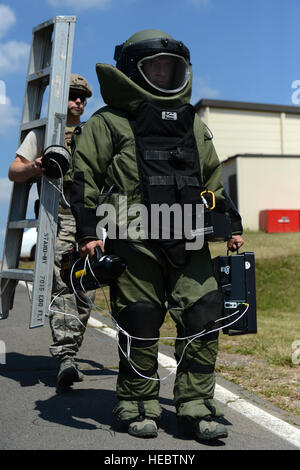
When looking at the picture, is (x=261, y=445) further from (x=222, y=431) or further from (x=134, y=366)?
(x=134, y=366)

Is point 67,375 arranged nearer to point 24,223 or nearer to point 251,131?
point 24,223

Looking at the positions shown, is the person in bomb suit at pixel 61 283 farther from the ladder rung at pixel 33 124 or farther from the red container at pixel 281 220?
the red container at pixel 281 220

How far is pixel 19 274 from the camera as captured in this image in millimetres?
4297

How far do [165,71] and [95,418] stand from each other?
2117 millimetres

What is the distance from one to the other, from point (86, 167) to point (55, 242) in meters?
1.07

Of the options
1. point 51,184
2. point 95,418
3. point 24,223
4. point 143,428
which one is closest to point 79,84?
point 51,184

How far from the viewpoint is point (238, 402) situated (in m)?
3.71

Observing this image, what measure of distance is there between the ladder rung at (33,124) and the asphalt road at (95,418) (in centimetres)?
193

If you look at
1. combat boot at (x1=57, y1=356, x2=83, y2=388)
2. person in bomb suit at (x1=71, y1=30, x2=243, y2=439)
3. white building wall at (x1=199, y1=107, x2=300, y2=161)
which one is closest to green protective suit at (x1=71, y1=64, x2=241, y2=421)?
person in bomb suit at (x1=71, y1=30, x2=243, y2=439)

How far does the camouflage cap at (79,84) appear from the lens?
4438 millimetres

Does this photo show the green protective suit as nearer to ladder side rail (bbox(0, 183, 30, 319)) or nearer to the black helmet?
the black helmet
